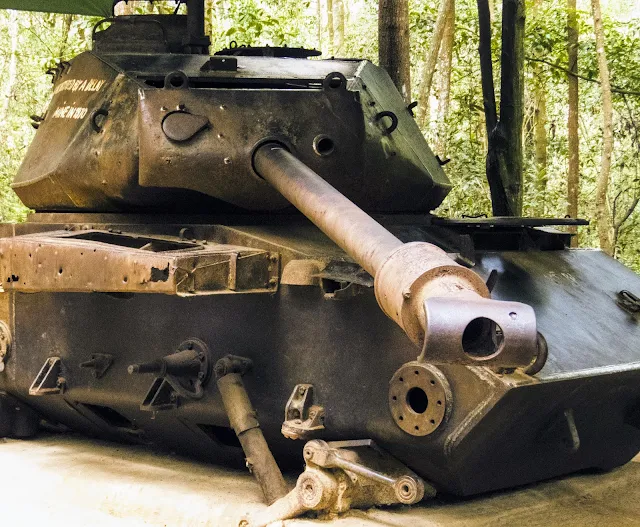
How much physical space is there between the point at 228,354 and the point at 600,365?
1.75 metres

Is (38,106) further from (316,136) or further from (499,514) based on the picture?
(499,514)

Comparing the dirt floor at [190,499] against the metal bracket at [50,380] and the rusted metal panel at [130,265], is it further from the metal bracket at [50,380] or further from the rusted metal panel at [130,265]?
the rusted metal panel at [130,265]

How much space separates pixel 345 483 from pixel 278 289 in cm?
98

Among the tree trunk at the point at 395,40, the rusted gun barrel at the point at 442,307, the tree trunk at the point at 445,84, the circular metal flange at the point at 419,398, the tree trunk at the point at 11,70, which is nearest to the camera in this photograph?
the rusted gun barrel at the point at 442,307

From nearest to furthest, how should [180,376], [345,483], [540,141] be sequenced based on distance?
[345,483] → [180,376] → [540,141]

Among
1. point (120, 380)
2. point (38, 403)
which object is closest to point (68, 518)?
point (120, 380)

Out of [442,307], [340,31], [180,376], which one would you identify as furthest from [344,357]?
[340,31]

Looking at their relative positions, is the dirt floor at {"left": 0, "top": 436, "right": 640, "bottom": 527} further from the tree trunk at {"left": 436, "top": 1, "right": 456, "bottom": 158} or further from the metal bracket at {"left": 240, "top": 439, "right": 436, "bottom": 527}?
the tree trunk at {"left": 436, "top": 1, "right": 456, "bottom": 158}

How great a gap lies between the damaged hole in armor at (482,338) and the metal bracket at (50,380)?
314 cm

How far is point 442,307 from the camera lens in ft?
10.8

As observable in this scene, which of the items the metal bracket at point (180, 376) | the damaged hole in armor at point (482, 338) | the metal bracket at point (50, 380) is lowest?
the metal bracket at point (50, 380)

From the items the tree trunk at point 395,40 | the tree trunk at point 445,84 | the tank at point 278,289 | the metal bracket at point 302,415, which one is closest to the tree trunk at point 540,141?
the tree trunk at point 445,84

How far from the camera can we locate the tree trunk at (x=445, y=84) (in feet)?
45.3

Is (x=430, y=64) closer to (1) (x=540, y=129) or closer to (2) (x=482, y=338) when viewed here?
(1) (x=540, y=129)
